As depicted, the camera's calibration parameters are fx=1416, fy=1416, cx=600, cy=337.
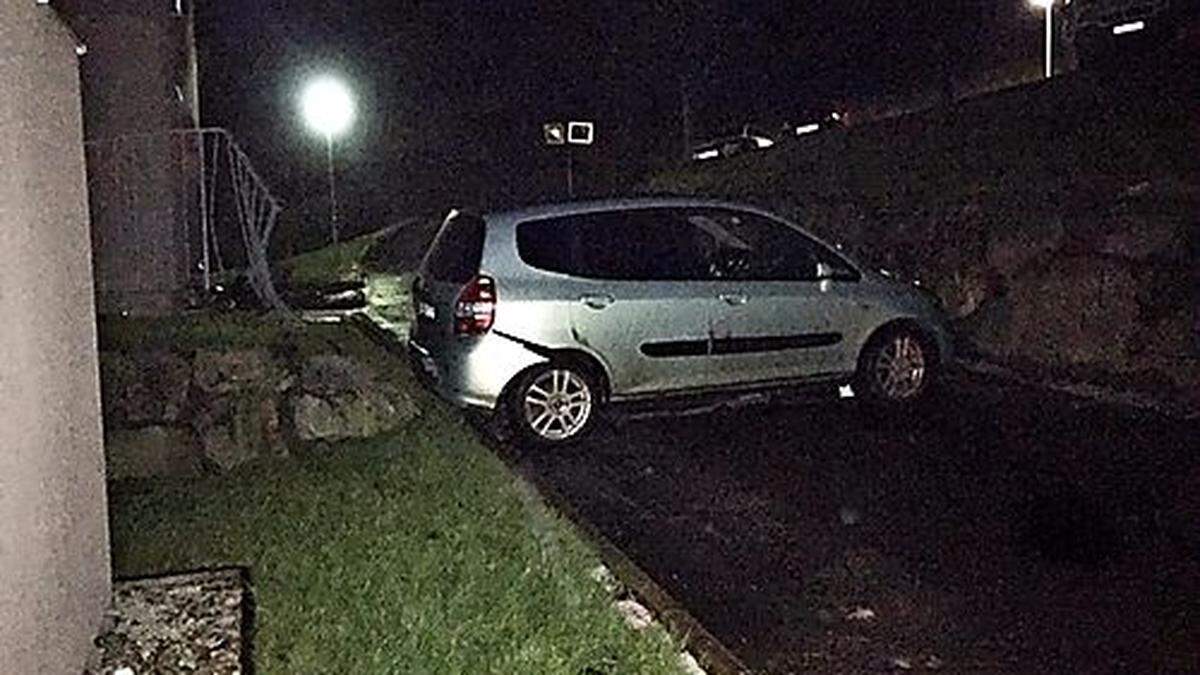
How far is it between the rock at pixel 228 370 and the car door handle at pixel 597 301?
2405 mm

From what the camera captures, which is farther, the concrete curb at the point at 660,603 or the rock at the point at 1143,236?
the rock at the point at 1143,236

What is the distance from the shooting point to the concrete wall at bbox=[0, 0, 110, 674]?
3.45 metres

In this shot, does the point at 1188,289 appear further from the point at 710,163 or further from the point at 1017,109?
the point at 710,163

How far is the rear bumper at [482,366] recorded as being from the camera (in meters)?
9.98

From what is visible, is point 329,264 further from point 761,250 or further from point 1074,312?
point 761,250

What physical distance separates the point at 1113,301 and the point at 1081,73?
6777 millimetres

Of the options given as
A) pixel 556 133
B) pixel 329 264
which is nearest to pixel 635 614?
pixel 556 133

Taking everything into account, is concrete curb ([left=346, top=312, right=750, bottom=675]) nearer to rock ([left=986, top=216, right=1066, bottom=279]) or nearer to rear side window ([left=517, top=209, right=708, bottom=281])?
rear side window ([left=517, top=209, right=708, bottom=281])

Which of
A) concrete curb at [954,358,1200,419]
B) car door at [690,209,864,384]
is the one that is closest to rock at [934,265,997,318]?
concrete curb at [954,358,1200,419]

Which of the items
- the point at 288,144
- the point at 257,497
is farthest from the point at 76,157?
the point at 288,144

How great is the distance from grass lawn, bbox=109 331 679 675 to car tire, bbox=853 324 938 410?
11.6 ft

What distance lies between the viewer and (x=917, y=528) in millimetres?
7531

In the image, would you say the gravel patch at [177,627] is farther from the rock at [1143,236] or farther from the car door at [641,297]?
the rock at [1143,236]

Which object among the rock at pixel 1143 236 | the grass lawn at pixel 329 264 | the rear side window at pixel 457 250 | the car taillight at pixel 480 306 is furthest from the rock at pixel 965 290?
the grass lawn at pixel 329 264
